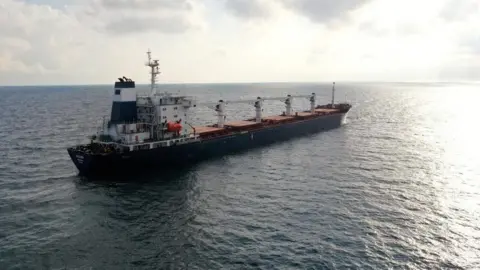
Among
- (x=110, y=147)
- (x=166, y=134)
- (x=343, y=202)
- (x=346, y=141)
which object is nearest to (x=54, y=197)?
(x=110, y=147)

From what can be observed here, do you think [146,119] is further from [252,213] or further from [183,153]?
[252,213]

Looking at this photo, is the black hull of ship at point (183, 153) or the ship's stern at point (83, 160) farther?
the black hull of ship at point (183, 153)

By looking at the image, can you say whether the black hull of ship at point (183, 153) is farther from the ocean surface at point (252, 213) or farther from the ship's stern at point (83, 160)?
the ocean surface at point (252, 213)

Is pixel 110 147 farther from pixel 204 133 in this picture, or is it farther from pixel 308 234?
pixel 308 234

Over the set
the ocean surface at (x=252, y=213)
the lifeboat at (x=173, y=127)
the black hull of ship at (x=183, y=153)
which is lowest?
the ocean surface at (x=252, y=213)

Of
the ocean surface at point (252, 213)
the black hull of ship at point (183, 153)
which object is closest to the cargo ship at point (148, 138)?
the black hull of ship at point (183, 153)

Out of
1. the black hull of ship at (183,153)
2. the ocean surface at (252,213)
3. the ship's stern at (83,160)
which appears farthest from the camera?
the black hull of ship at (183,153)
